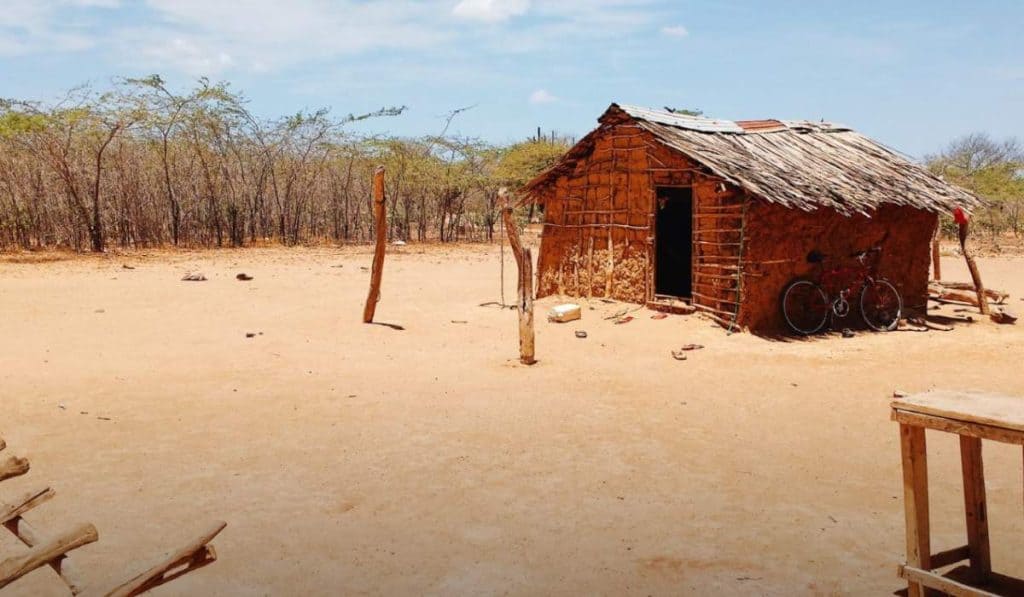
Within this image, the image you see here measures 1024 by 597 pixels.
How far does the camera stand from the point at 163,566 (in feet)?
8.03

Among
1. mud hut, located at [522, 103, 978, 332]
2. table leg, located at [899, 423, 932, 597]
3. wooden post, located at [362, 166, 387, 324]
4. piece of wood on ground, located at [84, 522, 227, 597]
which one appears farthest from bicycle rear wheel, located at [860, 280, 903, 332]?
piece of wood on ground, located at [84, 522, 227, 597]

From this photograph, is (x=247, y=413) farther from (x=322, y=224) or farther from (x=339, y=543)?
(x=322, y=224)

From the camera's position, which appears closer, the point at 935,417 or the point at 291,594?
the point at 935,417

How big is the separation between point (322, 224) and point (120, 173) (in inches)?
219

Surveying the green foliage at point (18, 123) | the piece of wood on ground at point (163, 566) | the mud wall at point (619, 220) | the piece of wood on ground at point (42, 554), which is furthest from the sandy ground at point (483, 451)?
the green foliage at point (18, 123)

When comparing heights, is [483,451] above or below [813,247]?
below

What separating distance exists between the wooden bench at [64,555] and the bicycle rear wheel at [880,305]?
33.2ft

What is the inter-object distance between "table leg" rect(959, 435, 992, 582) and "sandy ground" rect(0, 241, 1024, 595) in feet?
1.35

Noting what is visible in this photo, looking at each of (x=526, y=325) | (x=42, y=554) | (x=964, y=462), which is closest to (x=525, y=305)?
(x=526, y=325)

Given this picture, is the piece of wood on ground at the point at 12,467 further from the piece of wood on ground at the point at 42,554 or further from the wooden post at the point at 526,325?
the wooden post at the point at 526,325

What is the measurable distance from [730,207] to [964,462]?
679cm

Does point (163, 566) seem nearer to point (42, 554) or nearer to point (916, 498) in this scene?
point (42, 554)

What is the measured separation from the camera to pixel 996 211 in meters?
25.2

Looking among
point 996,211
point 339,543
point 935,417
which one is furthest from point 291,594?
point 996,211
